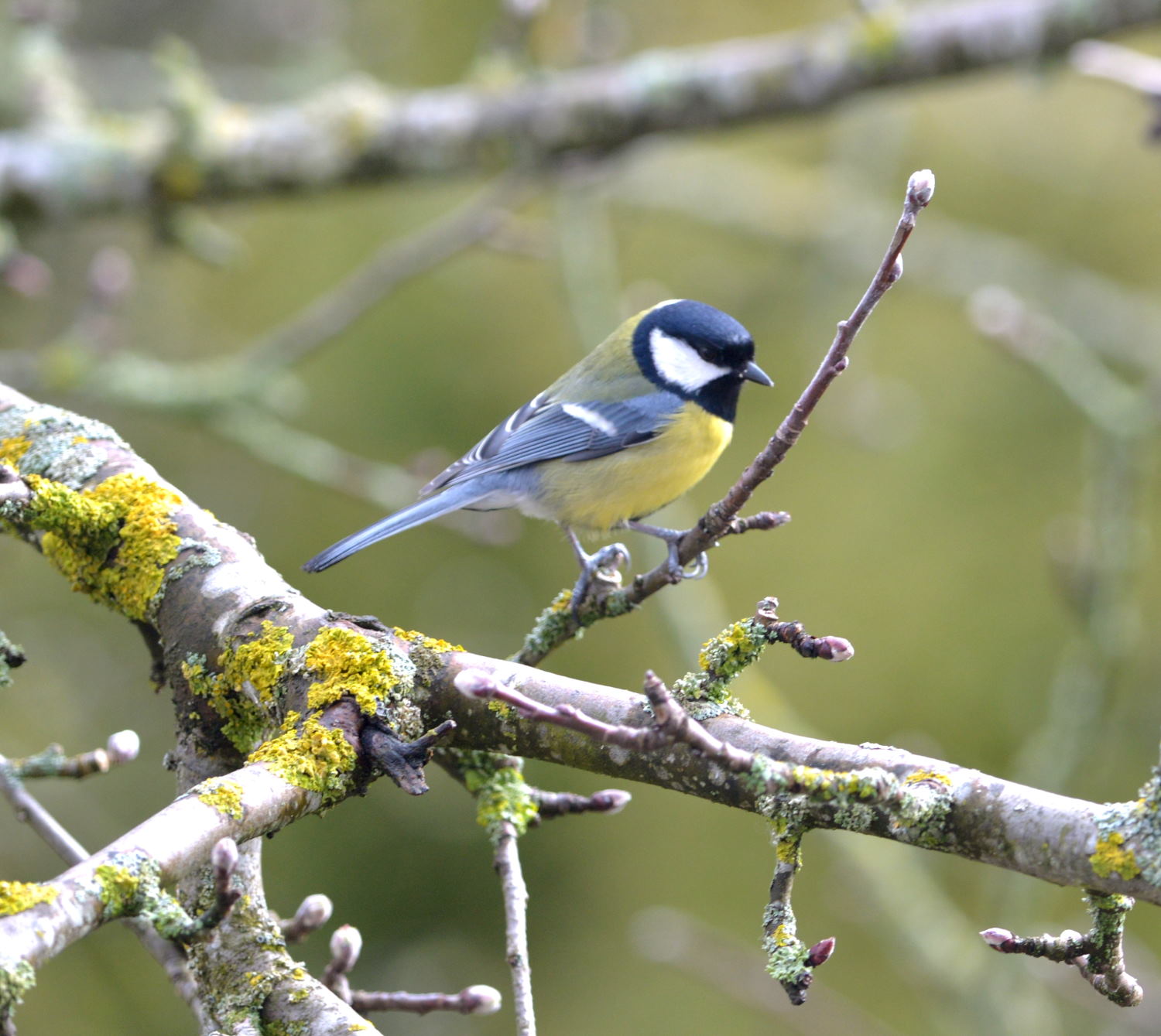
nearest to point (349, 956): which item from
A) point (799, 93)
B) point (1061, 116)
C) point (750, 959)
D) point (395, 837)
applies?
point (750, 959)

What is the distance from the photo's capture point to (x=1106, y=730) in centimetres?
302

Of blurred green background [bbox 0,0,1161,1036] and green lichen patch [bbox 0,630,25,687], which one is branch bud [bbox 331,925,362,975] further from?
blurred green background [bbox 0,0,1161,1036]

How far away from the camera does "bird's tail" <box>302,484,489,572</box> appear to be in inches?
81.4

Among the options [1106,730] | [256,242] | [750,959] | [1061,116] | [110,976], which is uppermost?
[1061,116]

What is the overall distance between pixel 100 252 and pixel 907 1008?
401cm

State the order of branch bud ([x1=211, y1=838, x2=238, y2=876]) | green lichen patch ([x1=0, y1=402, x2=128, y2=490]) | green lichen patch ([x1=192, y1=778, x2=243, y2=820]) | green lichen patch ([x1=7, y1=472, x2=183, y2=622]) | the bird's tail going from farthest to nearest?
the bird's tail → green lichen patch ([x1=0, y1=402, x2=128, y2=490]) → green lichen patch ([x1=7, y1=472, x2=183, y2=622]) → green lichen patch ([x1=192, y1=778, x2=243, y2=820]) → branch bud ([x1=211, y1=838, x2=238, y2=876])

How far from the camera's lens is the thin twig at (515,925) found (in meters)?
1.21

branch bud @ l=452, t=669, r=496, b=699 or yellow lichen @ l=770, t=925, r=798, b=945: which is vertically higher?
branch bud @ l=452, t=669, r=496, b=699

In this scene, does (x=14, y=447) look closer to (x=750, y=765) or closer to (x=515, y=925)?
(x=515, y=925)

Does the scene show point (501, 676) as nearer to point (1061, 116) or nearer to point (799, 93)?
point (799, 93)

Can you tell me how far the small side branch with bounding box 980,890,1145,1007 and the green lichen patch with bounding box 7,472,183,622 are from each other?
1092mm

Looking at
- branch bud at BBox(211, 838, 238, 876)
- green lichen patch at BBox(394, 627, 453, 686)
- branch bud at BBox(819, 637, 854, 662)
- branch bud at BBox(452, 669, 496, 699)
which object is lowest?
green lichen patch at BBox(394, 627, 453, 686)

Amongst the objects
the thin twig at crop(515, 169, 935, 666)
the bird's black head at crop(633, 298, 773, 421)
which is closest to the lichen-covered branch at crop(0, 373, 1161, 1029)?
the thin twig at crop(515, 169, 935, 666)

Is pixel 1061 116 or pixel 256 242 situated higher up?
pixel 1061 116
